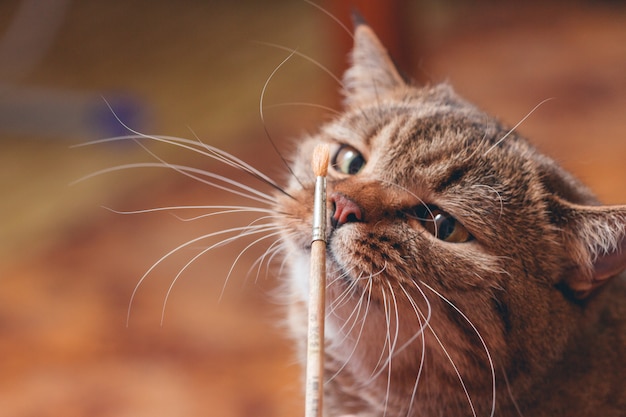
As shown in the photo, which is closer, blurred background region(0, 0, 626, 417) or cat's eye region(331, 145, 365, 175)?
cat's eye region(331, 145, 365, 175)

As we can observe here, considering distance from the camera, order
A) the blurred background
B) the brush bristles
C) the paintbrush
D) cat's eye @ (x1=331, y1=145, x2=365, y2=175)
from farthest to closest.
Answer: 1. the blurred background
2. cat's eye @ (x1=331, y1=145, x2=365, y2=175)
3. the brush bristles
4. the paintbrush

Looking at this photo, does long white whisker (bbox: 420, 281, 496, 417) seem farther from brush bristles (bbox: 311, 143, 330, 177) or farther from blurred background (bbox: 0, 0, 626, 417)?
blurred background (bbox: 0, 0, 626, 417)

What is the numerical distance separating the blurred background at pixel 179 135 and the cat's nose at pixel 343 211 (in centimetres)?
39

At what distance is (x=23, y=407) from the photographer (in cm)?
171

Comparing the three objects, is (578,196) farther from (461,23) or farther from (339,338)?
(461,23)

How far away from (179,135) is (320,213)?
76.1 inches

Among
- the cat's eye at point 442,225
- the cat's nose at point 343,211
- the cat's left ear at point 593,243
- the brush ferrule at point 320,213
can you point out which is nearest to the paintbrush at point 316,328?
the brush ferrule at point 320,213

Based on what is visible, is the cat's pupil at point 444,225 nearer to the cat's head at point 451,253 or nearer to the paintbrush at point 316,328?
the cat's head at point 451,253

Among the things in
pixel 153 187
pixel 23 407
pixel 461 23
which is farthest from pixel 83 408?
pixel 461 23

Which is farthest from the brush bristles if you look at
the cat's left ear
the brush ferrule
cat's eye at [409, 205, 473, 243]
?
the cat's left ear

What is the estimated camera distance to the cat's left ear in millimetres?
897

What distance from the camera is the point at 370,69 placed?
1269mm

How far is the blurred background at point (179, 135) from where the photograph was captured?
1.83 meters

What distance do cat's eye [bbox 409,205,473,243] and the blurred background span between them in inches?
15.6
